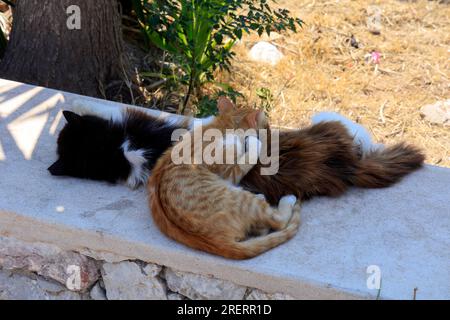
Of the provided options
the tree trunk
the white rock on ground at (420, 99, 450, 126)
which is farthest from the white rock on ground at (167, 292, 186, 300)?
the white rock on ground at (420, 99, 450, 126)

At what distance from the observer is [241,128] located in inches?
113

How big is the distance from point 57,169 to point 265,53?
10.2 ft

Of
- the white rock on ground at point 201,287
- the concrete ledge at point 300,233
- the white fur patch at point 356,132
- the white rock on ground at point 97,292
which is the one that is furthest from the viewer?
the white fur patch at point 356,132

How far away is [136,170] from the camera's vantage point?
2.80m

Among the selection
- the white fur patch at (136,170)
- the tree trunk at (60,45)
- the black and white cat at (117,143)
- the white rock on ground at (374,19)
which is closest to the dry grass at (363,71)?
the white rock on ground at (374,19)

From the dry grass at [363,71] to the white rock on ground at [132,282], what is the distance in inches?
90.5

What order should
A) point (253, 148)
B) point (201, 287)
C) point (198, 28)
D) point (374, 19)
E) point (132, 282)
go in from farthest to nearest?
point (374, 19) < point (198, 28) < point (253, 148) < point (132, 282) < point (201, 287)

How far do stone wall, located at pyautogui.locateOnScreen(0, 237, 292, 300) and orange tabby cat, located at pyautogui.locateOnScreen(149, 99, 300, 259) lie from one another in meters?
0.17

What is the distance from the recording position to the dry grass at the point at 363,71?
4.66 meters

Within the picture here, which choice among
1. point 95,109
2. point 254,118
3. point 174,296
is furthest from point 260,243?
point 95,109

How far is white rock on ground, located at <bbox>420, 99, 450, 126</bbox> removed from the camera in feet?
15.4

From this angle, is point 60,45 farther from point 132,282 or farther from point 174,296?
point 174,296

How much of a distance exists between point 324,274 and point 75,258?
1.06 metres

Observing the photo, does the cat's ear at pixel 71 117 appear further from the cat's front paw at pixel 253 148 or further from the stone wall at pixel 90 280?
the cat's front paw at pixel 253 148
